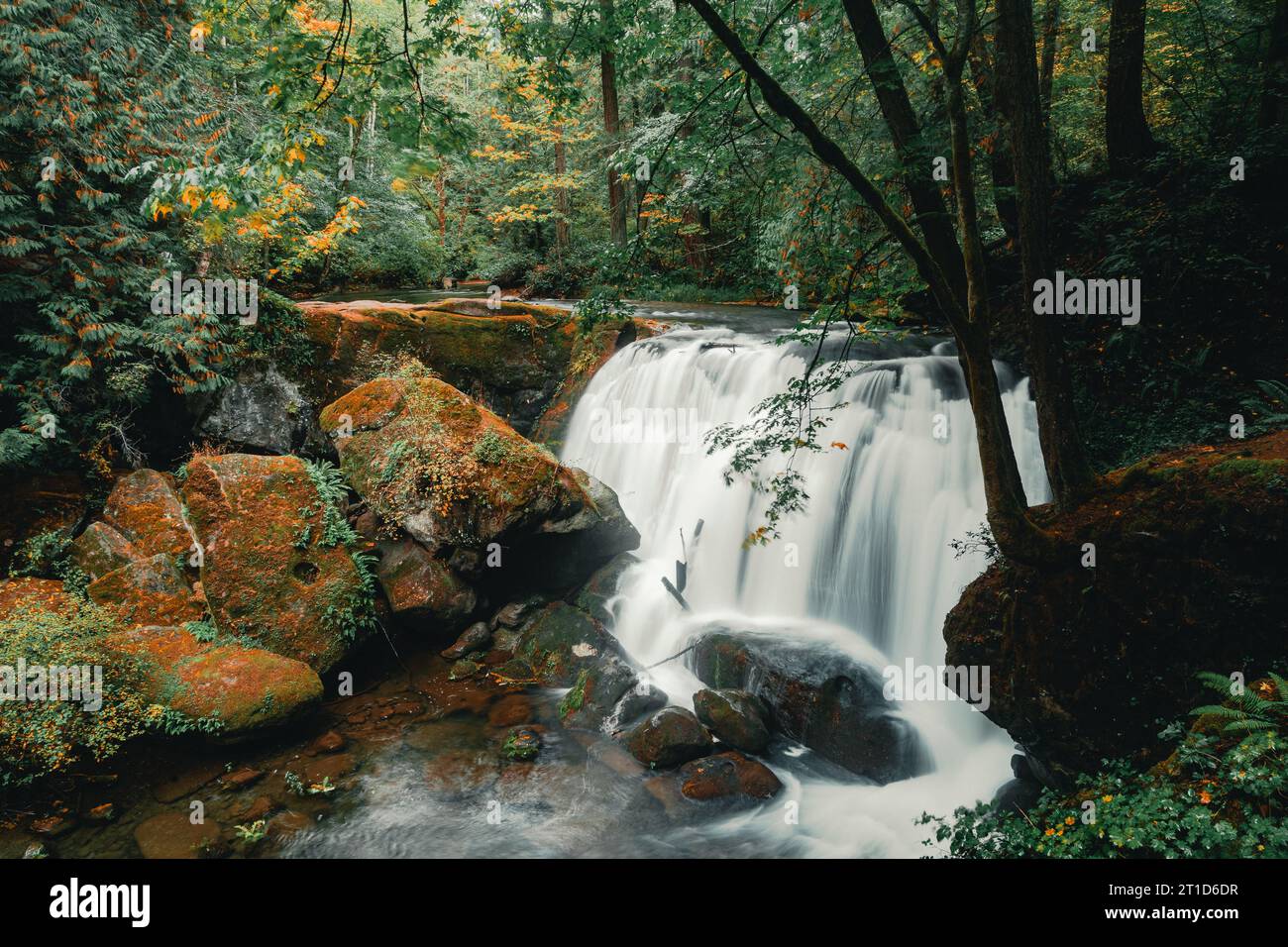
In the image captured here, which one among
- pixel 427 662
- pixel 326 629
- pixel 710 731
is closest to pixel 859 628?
pixel 710 731

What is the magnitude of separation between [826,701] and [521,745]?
316 centimetres

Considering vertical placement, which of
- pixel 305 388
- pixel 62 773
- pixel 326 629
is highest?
pixel 305 388

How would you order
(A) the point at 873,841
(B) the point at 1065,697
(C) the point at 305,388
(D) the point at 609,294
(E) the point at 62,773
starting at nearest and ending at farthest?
(B) the point at 1065,697 < (D) the point at 609,294 < (A) the point at 873,841 < (E) the point at 62,773 < (C) the point at 305,388

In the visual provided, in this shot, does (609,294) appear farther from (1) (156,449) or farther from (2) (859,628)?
(1) (156,449)

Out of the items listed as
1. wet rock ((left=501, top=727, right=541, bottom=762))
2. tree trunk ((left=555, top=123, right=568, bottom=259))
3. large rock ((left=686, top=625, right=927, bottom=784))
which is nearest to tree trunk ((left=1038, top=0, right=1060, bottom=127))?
large rock ((left=686, top=625, right=927, bottom=784))

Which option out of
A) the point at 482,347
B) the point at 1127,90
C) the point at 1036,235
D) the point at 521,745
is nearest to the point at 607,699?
the point at 521,745

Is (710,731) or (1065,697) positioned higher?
(1065,697)

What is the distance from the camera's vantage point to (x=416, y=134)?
3.78 meters

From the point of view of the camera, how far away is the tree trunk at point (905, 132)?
13.6ft

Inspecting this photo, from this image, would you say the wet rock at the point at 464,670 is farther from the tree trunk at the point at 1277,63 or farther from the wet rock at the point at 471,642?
the tree trunk at the point at 1277,63

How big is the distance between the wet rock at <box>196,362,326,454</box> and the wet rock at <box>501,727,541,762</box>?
19.7 feet

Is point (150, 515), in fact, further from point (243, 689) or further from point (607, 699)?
point (607, 699)

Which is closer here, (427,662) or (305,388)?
(427,662)
